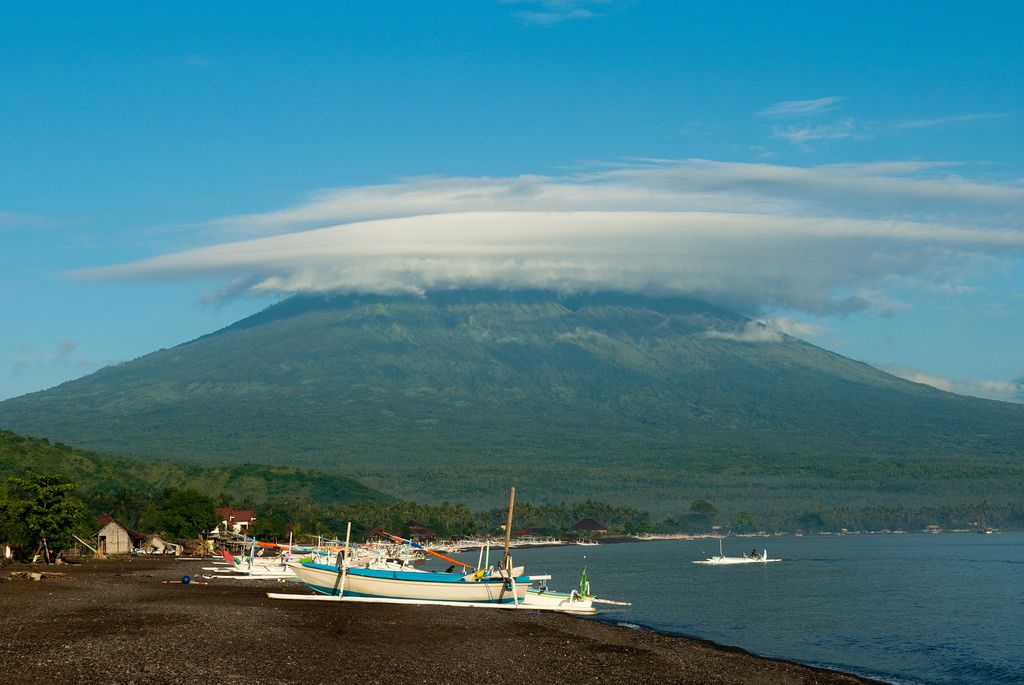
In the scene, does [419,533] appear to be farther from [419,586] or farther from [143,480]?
[419,586]

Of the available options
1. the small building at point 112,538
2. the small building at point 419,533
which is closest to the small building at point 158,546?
the small building at point 112,538

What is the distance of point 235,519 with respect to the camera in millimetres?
131750

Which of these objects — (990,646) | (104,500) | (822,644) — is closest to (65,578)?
(822,644)

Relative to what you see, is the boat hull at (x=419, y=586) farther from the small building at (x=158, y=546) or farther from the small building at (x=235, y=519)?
the small building at (x=235, y=519)

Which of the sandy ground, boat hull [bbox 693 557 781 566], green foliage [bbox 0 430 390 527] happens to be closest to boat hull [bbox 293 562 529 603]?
the sandy ground

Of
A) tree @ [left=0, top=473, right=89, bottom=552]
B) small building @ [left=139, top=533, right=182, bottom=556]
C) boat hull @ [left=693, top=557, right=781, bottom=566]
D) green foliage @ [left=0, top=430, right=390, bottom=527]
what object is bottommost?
small building @ [left=139, top=533, right=182, bottom=556]

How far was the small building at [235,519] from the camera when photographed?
125688mm

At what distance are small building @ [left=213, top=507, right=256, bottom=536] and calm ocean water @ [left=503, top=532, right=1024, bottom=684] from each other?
33293 millimetres

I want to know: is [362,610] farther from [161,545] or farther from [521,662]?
[161,545]

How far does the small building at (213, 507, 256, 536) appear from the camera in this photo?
412 ft

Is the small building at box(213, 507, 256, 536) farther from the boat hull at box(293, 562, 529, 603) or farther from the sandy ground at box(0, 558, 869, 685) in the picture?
the sandy ground at box(0, 558, 869, 685)

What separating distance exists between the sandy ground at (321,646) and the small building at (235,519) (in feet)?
241

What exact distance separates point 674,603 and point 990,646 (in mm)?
21698

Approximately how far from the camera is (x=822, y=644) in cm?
4781
